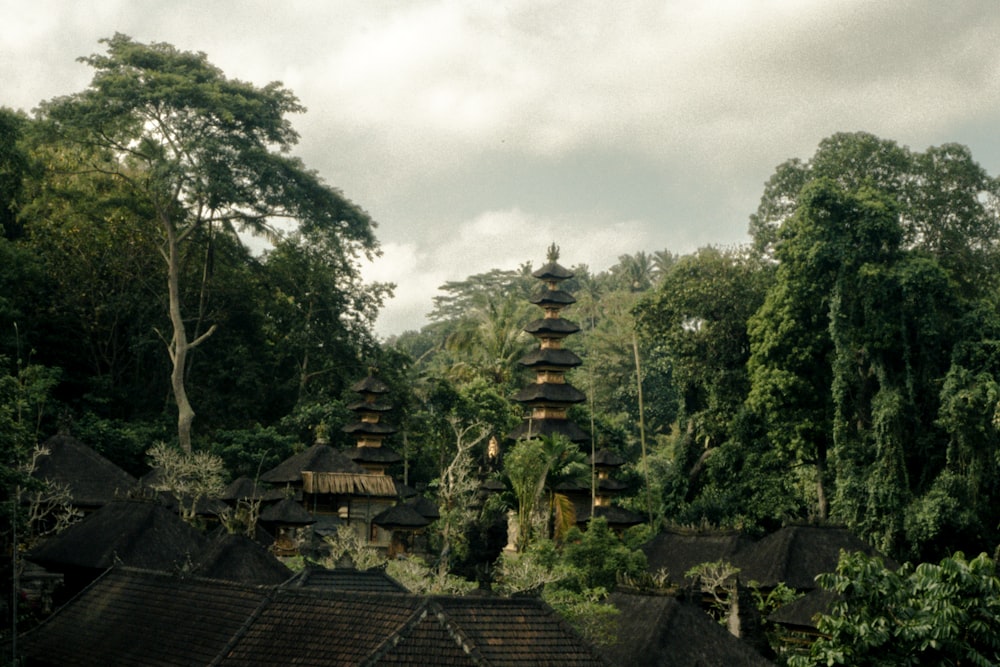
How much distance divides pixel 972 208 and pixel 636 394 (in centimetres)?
2366

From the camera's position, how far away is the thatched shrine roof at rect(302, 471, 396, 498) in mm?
37250

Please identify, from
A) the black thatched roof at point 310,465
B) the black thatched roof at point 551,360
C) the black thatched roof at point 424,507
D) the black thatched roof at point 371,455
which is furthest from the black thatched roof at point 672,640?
the black thatched roof at point 551,360

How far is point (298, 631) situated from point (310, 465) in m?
21.4

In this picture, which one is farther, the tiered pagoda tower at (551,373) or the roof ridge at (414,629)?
the tiered pagoda tower at (551,373)

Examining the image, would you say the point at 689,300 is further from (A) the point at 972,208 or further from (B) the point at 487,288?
(B) the point at 487,288

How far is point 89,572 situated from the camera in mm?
23906

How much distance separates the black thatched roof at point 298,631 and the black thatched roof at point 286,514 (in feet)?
45.7

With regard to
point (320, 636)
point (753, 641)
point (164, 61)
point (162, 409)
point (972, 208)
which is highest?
point (164, 61)

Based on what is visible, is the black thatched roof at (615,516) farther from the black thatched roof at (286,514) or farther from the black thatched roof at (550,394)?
the black thatched roof at (286,514)

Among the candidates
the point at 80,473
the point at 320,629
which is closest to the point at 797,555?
the point at 320,629

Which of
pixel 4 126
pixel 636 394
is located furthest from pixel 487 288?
pixel 4 126

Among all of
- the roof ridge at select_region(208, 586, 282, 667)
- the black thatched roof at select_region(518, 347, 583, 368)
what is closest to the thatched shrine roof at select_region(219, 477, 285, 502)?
the black thatched roof at select_region(518, 347, 583, 368)

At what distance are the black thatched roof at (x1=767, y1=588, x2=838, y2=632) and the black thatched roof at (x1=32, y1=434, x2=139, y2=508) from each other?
19.0 meters

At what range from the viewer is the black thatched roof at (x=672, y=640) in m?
20.6
